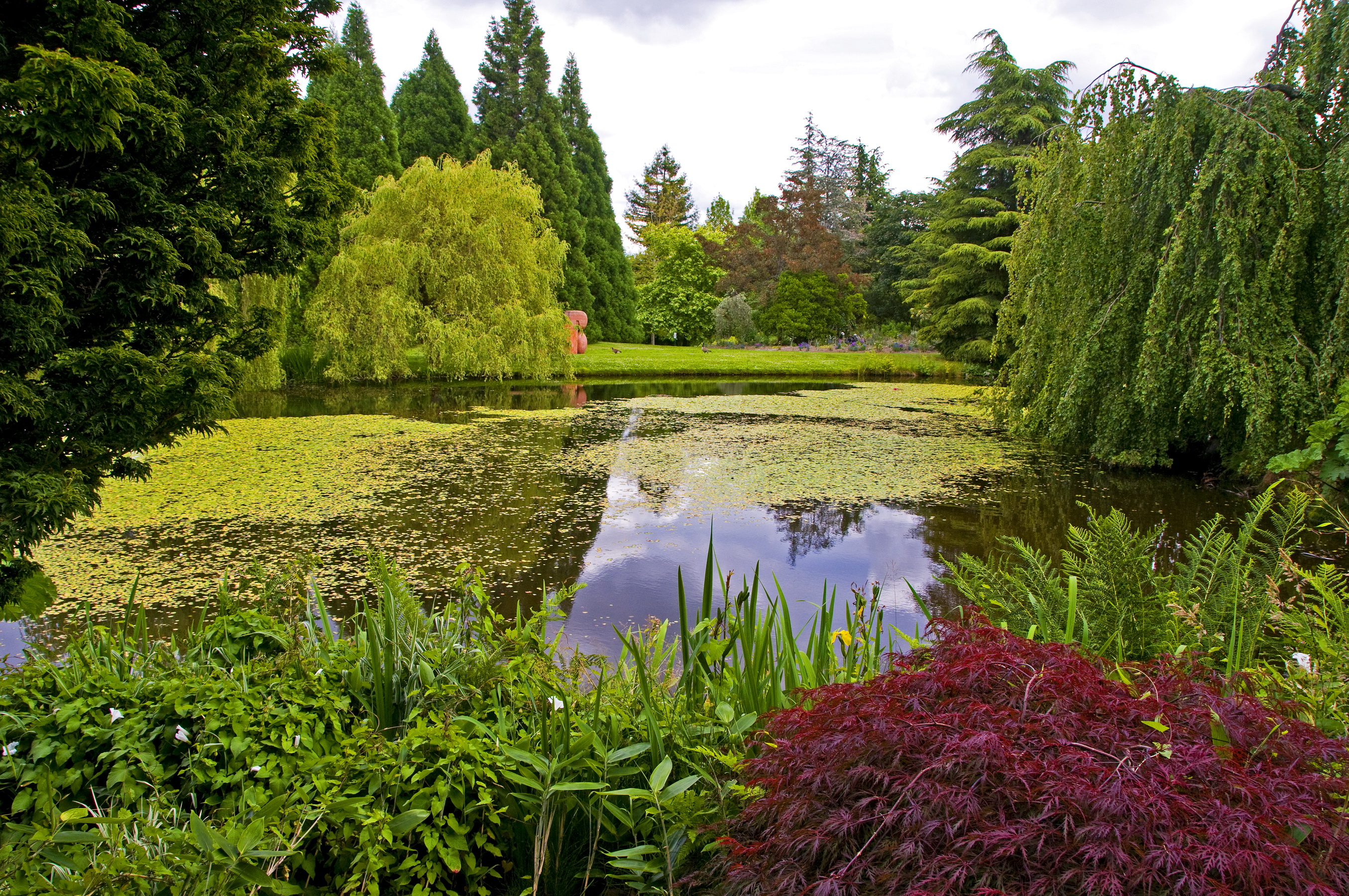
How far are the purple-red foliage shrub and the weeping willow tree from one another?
5.66 m

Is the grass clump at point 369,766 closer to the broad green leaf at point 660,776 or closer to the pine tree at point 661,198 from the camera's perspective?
the broad green leaf at point 660,776

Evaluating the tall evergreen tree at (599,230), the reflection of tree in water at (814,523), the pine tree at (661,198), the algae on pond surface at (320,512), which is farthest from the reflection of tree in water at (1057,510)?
the pine tree at (661,198)

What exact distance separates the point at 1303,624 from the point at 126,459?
3823 millimetres

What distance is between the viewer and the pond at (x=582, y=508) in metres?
4.14

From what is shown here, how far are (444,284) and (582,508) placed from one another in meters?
8.36

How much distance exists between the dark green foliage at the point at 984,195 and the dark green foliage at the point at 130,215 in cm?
1686

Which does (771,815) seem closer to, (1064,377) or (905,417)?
(1064,377)

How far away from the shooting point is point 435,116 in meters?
22.0

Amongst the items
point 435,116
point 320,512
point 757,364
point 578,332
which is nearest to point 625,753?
point 320,512

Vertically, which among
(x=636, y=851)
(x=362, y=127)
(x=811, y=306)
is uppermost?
(x=362, y=127)

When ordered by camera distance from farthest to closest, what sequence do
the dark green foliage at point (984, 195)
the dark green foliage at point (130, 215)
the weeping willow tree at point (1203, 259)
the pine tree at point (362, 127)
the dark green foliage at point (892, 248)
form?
the dark green foliage at point (892, 248), the dark green foliage at point (984, 195), the pine tree at point (362, 127), the weeping willow tree at point (1203, 259), the dark green foliage at point (130, 215)

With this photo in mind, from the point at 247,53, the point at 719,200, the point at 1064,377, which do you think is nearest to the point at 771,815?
the point at 247,53

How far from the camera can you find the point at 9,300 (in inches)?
77.2

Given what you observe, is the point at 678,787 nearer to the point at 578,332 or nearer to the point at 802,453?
the point at 802,453
